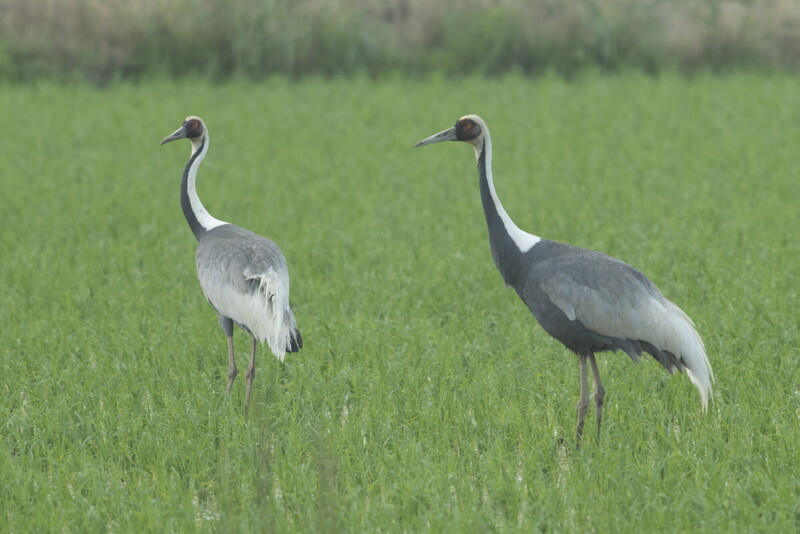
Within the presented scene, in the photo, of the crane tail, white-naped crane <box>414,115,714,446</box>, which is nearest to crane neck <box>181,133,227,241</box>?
white-naped crane <box>414,115,714,446</box>

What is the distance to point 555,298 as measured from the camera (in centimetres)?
536

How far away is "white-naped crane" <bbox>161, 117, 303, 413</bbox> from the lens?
559 centimetres

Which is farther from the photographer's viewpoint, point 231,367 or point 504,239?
point 231,367

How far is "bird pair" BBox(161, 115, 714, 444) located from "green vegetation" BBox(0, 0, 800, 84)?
11272mm

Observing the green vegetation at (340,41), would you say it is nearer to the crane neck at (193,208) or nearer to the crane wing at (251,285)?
the crane neck at (193,208)

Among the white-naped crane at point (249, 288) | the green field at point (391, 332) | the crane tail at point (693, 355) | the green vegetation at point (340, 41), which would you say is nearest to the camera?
the green field at point (391, 332)

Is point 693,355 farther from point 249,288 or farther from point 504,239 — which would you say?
point 249,288

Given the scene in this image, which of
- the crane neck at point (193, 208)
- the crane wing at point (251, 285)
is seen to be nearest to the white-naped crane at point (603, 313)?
the crane wing at point (251, 285)

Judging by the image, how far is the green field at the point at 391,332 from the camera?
4.71 meters

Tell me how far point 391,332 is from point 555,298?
70.9 inches

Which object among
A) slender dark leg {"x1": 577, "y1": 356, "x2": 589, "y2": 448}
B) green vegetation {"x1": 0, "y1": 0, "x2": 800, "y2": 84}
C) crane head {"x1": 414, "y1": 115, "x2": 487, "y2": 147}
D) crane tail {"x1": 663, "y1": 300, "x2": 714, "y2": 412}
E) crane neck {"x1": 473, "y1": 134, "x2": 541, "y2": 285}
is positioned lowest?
green vegetation {"x1": 0, "y1": 0, "x2": 800, "y2": 84}

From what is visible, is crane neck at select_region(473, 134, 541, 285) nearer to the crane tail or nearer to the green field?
the green field

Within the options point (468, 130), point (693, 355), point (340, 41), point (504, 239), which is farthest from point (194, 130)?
point (340, 41)

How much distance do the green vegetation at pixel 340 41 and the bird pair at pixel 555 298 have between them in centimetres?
1127
